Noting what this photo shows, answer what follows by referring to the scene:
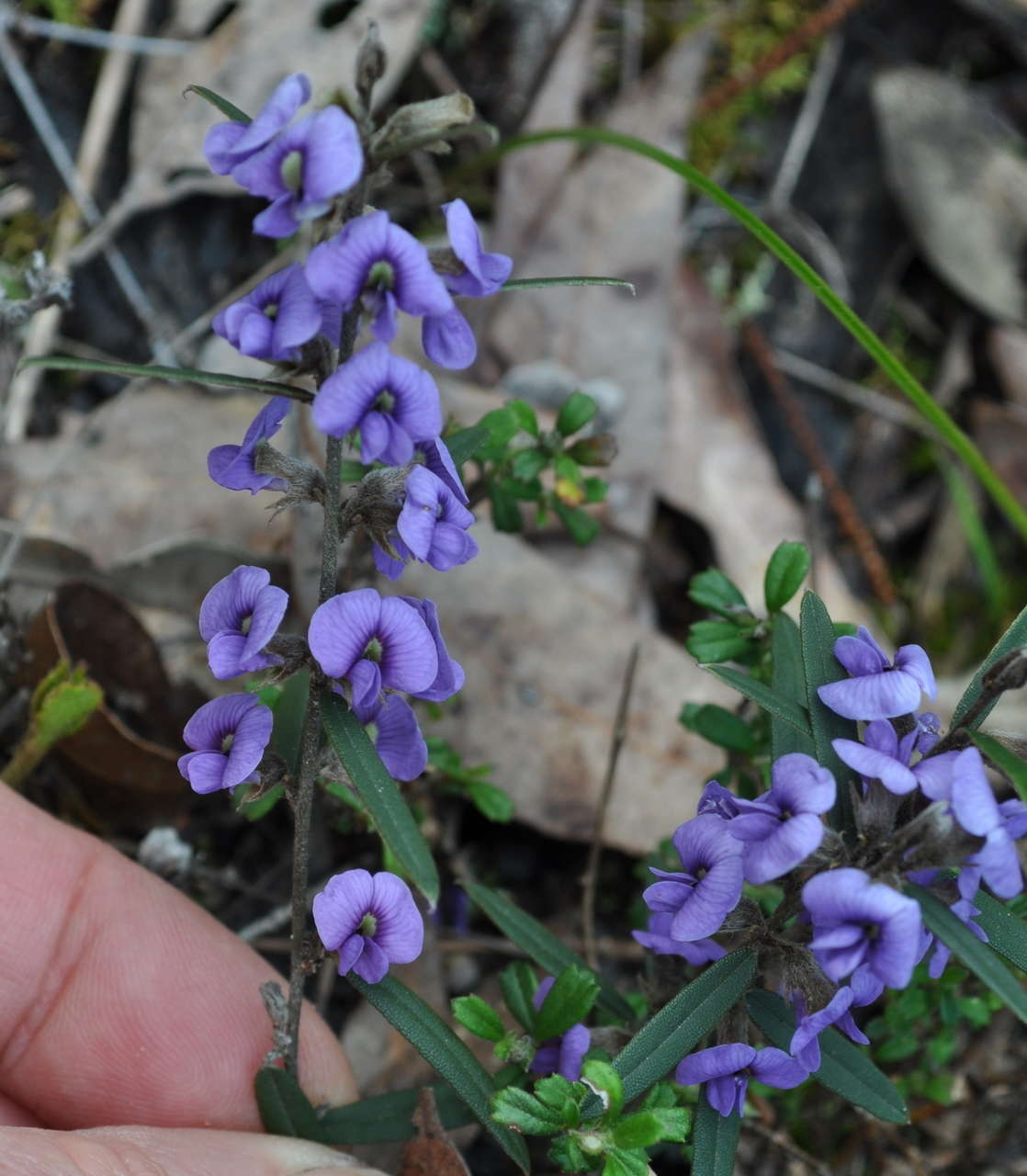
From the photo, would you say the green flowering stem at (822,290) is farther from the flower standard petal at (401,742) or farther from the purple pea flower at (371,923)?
the purple pea flower at (371,923)

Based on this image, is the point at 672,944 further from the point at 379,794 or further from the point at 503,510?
the point at 503,510

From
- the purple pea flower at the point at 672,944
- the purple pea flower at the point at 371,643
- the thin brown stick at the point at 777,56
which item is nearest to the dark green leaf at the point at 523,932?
the purple pea flower at the point at 672,944

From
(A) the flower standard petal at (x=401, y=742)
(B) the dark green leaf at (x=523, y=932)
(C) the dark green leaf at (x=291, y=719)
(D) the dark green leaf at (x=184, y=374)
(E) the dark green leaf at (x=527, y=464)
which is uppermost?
(D) the dark green leaf at (x=184, y=374)

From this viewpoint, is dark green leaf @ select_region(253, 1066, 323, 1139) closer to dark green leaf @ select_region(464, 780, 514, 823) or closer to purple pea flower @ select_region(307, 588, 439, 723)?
dark green leaf @ select_region(464, 780, 514, 823)

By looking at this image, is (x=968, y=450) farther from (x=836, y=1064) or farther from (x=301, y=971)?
(x=301, y=971)

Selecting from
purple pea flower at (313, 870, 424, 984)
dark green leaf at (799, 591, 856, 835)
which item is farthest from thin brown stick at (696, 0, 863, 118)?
purple pea flower at (313, 870, 424, 984)
